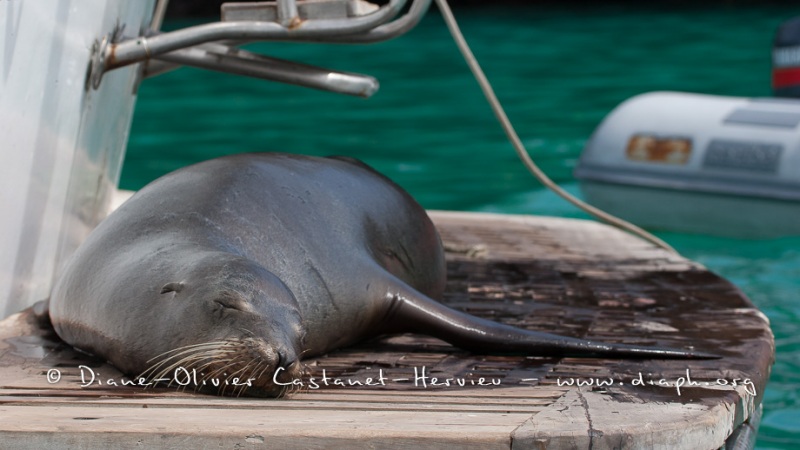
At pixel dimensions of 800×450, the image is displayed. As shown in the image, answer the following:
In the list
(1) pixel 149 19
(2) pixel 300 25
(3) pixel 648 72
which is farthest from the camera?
(3) pixel 648 72

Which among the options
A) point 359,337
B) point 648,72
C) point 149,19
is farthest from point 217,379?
point 648,72

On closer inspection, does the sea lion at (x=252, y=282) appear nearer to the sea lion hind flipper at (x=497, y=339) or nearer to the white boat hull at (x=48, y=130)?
the sea lion hind flipper at (x=497, y=339)

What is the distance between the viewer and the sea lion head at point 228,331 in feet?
8.05

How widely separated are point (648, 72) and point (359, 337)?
9881 mm

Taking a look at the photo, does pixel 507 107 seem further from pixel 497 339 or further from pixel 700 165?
pixel 497 339

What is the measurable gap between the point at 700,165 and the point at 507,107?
13.6 ft

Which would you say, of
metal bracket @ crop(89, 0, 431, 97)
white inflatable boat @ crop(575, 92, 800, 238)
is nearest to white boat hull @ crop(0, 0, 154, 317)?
metal bracket @ crop(89, 0, 431, 97)

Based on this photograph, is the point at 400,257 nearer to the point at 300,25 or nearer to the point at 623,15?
the point at 300,25

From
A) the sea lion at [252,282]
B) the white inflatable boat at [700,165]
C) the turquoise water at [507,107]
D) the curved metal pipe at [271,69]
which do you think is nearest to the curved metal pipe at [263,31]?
the curved metal pipe at [271,69]

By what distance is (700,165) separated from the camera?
691 cm

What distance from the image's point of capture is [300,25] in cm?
346

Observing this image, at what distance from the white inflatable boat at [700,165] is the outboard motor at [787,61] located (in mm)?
879

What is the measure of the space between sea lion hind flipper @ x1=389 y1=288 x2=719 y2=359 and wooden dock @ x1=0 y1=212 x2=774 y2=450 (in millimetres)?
30

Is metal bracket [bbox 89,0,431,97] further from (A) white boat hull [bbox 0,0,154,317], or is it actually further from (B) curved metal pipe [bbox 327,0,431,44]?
(A) white boat hull [bbox 0,0,154,317]
